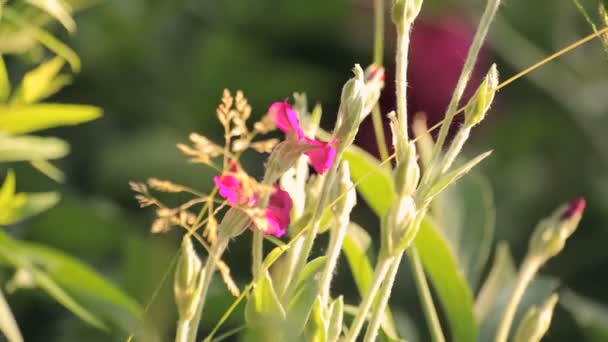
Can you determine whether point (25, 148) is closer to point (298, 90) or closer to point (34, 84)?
point (34, 84)

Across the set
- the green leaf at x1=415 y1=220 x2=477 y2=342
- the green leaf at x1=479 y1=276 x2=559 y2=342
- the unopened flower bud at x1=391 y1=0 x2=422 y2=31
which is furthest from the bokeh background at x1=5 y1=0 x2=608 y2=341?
the unopened flower bud at x1=391 y1=0 x2=422 y2=31

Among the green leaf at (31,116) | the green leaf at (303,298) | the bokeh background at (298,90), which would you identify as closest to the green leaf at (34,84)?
the green leaf at (31,116)

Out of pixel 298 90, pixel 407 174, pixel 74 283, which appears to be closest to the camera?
pixel 407 174

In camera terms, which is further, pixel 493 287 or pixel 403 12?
pixel 493 287

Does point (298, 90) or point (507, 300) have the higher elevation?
point (298, 90)

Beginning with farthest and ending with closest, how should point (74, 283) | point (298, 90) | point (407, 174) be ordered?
point (298, 90)
point (74, 283)
point (407, 174)

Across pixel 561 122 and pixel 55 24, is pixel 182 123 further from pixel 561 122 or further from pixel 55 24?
pixel 561 122

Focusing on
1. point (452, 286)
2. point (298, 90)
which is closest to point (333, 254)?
point (452, 286)

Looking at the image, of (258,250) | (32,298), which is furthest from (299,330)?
(32,298)
